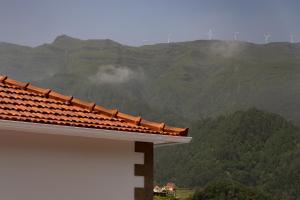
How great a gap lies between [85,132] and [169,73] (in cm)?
14297

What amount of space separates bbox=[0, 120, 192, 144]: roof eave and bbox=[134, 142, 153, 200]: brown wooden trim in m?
0.13

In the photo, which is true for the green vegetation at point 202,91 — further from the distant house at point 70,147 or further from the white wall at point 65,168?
the white wall at point 65,168

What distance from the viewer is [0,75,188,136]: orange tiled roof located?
19.5 ft

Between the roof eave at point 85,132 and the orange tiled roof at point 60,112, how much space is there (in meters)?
0.08

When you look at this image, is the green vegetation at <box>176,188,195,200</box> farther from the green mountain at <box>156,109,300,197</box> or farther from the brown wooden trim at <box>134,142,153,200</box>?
the brown wooden trim at <box>134,142,153,200</box>

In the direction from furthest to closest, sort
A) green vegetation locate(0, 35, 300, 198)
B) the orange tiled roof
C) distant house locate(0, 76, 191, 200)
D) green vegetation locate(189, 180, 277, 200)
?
green vegetation locate(0, 35, 300, 198), green vegetation locate(189, 180, 277, 200), the orange tiled roof, distant house locate(0, 76, 191, 200)

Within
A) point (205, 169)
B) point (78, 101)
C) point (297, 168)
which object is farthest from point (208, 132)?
point (78, 101)

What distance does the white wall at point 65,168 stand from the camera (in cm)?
573

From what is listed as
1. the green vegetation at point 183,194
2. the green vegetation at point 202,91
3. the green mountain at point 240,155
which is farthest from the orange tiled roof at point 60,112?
the green mountain at point 240,155

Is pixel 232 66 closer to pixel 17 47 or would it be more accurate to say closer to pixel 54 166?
pixel 17 47

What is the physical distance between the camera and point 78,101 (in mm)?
6953

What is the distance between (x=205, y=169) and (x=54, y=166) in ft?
266

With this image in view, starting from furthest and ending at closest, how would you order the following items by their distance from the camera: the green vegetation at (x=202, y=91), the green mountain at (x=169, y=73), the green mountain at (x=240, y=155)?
the green mountain at (x=169, y=73) → the green vegetation at (x=202, y=91) → the green mountain at (x=240, y=155)

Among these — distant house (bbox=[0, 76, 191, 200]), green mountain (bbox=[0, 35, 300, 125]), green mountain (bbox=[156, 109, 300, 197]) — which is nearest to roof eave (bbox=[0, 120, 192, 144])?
distant house (bbox=[0, 76, 191, 200])
